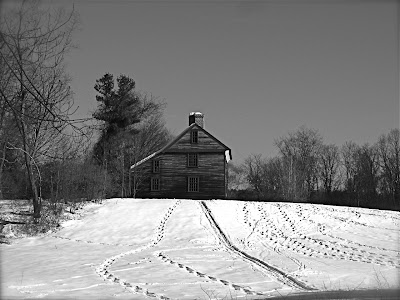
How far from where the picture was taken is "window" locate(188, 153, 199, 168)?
44656mm

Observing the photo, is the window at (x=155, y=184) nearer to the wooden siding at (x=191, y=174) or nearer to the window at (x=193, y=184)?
the wooden siding at (x=191, y=174)

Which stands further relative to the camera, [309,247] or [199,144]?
[199,144]

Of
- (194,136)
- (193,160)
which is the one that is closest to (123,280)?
(193,160)

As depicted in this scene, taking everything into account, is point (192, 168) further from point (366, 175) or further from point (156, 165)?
point (366, 175)

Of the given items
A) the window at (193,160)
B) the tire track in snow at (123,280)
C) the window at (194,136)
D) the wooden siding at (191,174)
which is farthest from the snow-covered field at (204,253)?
the window at (194,136)

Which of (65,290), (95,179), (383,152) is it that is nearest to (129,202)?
(95,179)

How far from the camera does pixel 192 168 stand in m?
44.6

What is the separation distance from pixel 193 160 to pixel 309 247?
25.8m

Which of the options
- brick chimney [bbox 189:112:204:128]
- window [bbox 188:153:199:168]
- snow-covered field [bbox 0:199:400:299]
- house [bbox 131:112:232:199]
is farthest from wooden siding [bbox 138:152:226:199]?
snow-covered field [bbox 0:199:400:299]

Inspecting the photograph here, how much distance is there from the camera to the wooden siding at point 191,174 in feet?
145

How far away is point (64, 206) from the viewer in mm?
26984

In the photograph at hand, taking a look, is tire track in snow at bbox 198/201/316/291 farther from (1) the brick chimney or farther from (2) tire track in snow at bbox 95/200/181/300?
(1) the brick chimney

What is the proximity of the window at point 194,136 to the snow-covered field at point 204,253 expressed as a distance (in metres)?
14.1

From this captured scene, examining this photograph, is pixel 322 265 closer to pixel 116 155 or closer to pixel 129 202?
pixel 129 202
